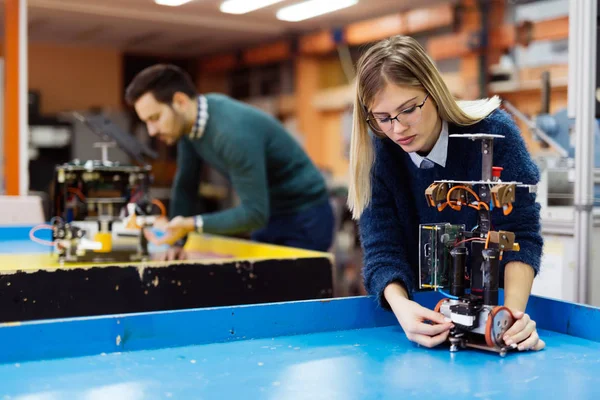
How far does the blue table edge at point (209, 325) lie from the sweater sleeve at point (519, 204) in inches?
6.0

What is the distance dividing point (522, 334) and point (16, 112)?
455 cm

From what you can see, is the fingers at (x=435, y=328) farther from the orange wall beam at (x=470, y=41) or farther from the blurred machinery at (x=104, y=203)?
the orange wall beam at (x=470, y=41)

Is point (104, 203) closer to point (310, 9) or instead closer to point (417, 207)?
point (417, 207)

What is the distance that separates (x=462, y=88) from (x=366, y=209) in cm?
492

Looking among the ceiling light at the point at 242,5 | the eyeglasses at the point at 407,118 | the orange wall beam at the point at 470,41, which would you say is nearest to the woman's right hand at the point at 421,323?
the eyeglasses at the point at 407,118

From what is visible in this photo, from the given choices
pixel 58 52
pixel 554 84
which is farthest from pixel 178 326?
pixel 58 52

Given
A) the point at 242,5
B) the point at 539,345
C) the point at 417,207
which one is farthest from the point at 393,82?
the point at 242,5

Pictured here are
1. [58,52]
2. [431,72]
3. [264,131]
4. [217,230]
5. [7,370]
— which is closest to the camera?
[7,370]

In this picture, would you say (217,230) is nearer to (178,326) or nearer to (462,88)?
(178,326)

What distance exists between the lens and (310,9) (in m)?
6.66

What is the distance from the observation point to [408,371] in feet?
3.61

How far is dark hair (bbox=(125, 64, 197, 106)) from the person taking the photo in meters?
2.45

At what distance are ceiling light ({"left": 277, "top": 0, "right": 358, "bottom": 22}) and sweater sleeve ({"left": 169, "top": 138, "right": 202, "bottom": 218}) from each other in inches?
154

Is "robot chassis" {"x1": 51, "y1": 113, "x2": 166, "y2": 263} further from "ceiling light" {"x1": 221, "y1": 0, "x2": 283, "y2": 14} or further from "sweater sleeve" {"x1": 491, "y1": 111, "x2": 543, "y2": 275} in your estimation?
"ceiling light" {"x1": 221, "y1": 0, "x2": 283, "y2": 14}
